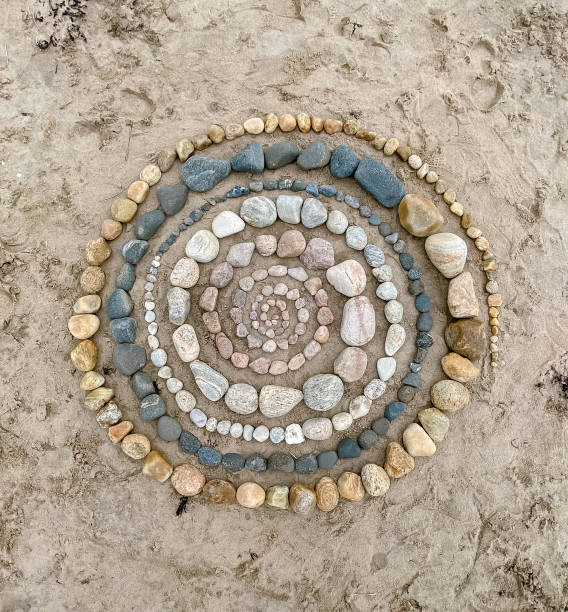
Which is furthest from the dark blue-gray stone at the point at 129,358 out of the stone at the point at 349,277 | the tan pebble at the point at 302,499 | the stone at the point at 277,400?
the stone at the point at 349,277

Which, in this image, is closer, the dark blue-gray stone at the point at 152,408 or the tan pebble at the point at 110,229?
the dark blue-gray stone at the point at 152,408

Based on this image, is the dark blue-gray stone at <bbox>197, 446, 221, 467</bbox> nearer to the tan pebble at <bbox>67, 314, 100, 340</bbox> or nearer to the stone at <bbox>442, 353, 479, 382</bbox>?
the tan pebble at <bbox>67, 314, 100, 340</bbox>

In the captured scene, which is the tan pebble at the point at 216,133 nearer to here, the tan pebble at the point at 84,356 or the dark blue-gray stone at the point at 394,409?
the tan pebble at the point at 84,356

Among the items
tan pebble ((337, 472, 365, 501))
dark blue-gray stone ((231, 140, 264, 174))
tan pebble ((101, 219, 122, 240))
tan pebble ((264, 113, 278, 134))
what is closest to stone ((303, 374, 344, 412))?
tan pebble ((337, 472, 365, 501))

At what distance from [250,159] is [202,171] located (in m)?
0.45

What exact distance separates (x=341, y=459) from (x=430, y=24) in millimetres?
4197

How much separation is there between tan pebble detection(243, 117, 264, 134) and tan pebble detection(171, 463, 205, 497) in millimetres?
3108

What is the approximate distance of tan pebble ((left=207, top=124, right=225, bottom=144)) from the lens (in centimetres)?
396

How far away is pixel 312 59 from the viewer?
4090mm

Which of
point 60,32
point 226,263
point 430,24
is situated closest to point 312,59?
point 430,24

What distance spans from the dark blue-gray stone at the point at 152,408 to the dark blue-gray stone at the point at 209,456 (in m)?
0.49

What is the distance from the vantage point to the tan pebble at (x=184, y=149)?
3918 mm

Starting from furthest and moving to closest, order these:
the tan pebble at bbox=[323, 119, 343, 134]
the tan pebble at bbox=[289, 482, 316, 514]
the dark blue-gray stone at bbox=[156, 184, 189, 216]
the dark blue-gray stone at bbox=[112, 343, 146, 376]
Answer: the tan pebble at bbox=[323, 119, 343, 134] → the dark blue-gray stone at bbox=[156, 184, 189, 216] → the dark blue-gray stone at bbox=[112, 343, 146, 376] → the tan pebble at bbox=[289, 482, 316, 514]

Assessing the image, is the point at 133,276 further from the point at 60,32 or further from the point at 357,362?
the point at 60,32
